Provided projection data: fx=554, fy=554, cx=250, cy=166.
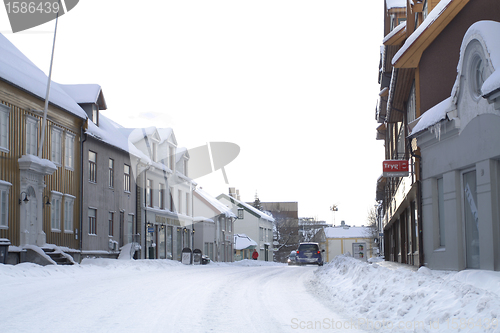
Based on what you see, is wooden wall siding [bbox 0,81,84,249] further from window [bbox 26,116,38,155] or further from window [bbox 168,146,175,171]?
window [bbox 168,146,175,171]

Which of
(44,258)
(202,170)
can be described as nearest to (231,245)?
(202,170)

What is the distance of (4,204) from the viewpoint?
66.1ft

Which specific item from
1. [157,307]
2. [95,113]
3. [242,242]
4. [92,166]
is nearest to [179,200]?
[95,113]

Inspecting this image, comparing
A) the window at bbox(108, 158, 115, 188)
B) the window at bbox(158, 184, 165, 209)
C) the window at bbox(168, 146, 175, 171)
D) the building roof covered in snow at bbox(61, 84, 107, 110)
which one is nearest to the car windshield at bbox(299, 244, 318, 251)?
the window at bbox(158, 184, 165, 209)

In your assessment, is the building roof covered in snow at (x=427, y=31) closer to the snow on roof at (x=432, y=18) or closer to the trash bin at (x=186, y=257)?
the snow on roof at (x=432, y=18)

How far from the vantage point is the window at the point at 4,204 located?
19906 mm

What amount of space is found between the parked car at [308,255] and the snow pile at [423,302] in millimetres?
25371

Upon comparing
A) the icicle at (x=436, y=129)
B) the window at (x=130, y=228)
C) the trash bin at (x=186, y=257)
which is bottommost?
the trash bin at (x=186, y=257)

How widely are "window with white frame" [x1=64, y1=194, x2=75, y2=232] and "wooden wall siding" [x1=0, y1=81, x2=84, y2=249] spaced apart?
0.19 metres

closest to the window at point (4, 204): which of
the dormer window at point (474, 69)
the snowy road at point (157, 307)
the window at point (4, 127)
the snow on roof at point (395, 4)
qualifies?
the window at point (4, 127)

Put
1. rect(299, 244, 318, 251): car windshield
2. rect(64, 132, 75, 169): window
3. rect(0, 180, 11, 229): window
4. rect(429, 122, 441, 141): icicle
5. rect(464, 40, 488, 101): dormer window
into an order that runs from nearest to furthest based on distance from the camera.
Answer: rect(464, 40, 488, 101): dormer window, rect(429, 122, 441, 141): icicle, rect(0, 180, 11, 229): window, rect(64, 132, 75, 169): window, rect(299, 244, 318, 251): car windshield

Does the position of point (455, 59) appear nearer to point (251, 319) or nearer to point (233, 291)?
point (233, 291)

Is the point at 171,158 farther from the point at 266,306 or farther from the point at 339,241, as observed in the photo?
the point at 339,241

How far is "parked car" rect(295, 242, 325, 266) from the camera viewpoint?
122 feet
